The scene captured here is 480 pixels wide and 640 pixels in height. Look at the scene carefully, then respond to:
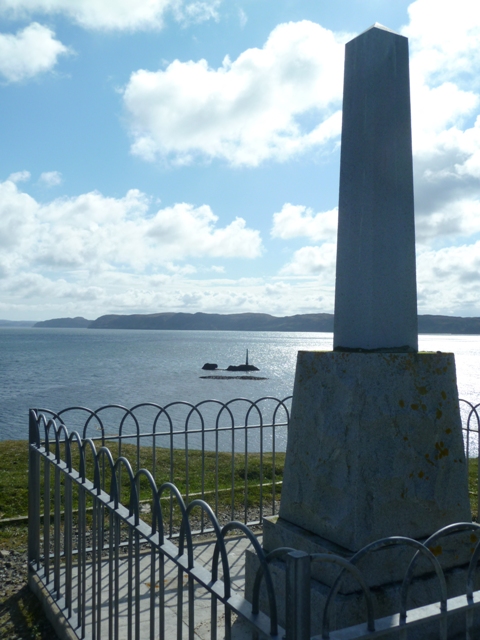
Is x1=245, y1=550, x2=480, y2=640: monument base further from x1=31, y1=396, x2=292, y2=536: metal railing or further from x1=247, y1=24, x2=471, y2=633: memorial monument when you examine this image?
x1=31, y1=396, x2=292, y2=536: metal railing

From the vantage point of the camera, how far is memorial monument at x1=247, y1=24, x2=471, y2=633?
3.51 m

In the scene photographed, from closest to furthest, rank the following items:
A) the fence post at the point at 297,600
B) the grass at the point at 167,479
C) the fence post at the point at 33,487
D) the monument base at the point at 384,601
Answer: the fence post at the point at 297,600 < the monument base at the point at 384,601 < the fence post at the point at 33,487 < the grass at the point at 167,479

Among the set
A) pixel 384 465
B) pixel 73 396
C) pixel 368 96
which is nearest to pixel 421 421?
pixel 384 465

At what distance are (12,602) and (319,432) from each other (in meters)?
3.26

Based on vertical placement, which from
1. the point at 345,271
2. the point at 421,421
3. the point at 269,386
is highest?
the point at 345,271

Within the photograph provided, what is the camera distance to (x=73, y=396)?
47469mm

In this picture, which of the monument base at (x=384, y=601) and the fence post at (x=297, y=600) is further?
the monument base at (x=384, y=601)

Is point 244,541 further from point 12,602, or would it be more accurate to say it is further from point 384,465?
point 384,465

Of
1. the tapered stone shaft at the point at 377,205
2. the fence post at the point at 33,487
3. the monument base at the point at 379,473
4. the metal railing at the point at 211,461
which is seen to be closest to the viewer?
the monument base at the point at 379,473

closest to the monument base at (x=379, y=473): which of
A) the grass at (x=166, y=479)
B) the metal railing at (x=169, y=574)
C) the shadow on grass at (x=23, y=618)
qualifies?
the metal railing at (x=169, y=574)

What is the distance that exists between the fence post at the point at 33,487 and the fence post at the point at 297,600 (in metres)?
3.60

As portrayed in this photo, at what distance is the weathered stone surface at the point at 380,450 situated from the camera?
11.5 ft

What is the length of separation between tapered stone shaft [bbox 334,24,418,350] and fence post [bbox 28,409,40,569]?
111 inches

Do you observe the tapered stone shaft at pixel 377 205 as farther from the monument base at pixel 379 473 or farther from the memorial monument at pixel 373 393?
the monument base at pixel 379 473
